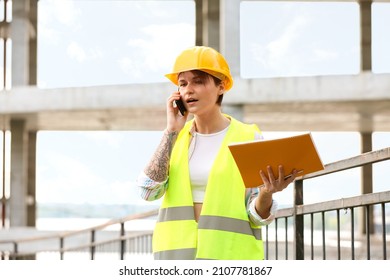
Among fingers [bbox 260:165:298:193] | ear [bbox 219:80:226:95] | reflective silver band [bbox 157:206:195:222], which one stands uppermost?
ear [bbox 219:80:226:95]

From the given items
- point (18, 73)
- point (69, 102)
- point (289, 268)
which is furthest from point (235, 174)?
point (18, 73)

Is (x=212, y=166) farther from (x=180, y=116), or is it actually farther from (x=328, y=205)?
(x=328, y=205)

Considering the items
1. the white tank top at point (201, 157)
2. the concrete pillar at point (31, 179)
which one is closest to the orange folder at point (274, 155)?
the white tank top at point (201, 157)

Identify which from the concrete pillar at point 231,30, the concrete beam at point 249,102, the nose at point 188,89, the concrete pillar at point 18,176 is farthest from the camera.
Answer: the concrete pillar at point 18,176

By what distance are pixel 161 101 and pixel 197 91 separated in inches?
593

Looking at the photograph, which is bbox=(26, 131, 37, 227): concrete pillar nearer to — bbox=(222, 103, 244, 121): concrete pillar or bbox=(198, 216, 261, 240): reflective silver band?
bbox=(222, 103, 244, 121): concrete pillar

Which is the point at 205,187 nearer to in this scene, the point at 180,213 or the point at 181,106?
the point at 180,213

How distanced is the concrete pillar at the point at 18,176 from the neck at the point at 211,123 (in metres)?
19.1

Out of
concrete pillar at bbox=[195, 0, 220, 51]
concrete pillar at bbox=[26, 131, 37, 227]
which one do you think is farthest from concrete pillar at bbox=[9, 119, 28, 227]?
concrete pillar at bbox=[195, 0, 220, 51]

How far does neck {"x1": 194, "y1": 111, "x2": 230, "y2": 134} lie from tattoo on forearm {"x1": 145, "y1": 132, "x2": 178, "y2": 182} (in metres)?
0.13

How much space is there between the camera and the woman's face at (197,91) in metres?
2.76

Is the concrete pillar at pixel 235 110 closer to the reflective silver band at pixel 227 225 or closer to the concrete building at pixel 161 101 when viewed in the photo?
the concrete building at pixel 161 101

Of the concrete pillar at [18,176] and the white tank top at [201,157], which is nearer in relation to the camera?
the white tank top at [201,157]

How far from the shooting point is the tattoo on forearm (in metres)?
2.74
